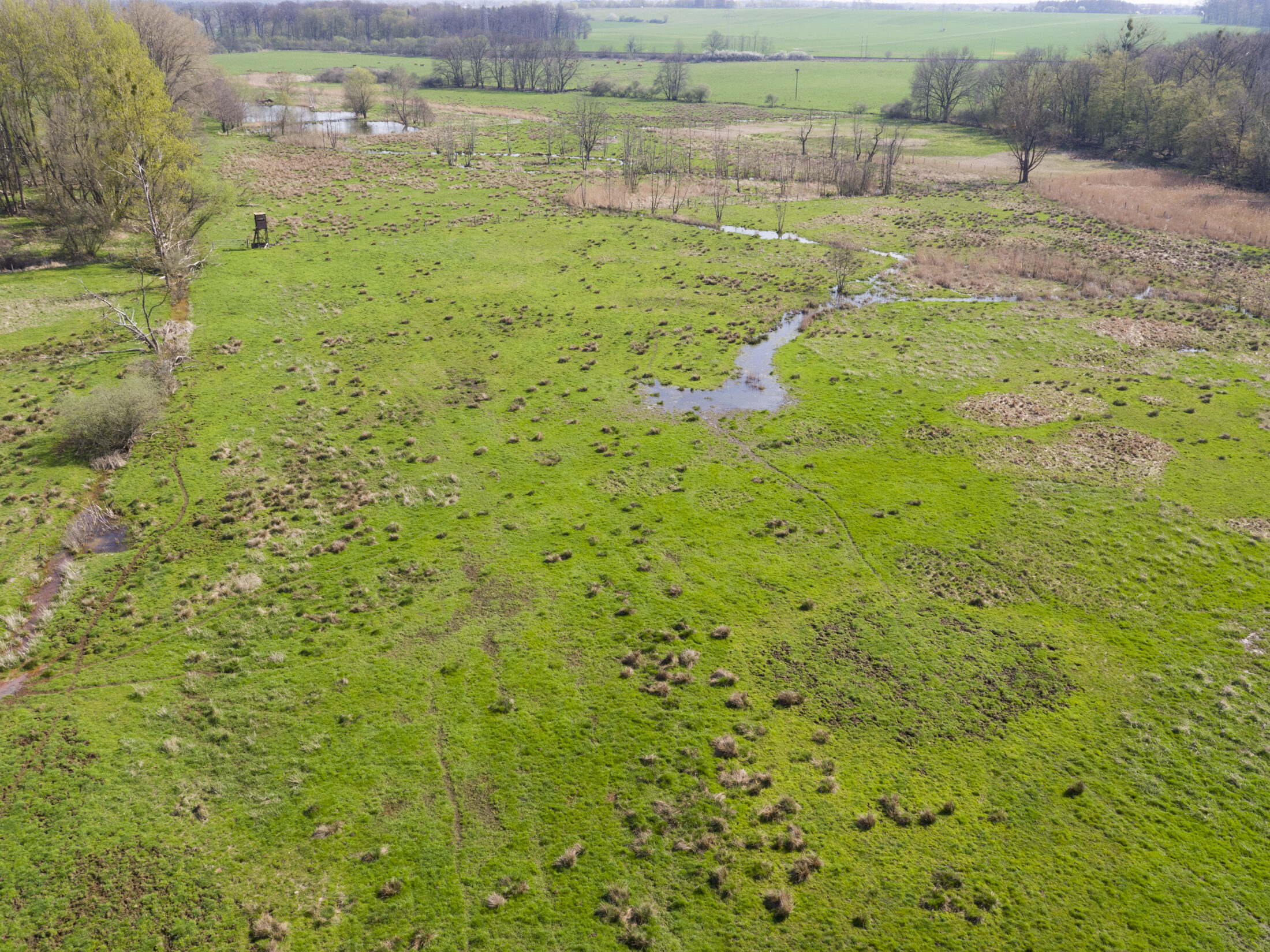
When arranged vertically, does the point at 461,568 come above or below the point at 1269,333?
below

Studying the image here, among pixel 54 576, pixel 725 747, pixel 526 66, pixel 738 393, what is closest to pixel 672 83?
pixel 526 66

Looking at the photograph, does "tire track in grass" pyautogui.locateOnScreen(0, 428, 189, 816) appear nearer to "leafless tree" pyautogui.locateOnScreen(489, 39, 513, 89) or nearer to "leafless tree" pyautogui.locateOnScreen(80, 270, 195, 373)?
"leafless tree" pyautogui.locateOnScreen(80, 270, 195, 373)

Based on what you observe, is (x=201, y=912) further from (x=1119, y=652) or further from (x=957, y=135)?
(x=957, y=135)

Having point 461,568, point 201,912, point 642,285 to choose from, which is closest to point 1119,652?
point 461,568

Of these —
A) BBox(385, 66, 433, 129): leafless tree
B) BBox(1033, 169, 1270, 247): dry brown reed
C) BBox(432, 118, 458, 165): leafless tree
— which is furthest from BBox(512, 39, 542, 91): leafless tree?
BBox(1033, 169, 1270, 247): dry brown reed

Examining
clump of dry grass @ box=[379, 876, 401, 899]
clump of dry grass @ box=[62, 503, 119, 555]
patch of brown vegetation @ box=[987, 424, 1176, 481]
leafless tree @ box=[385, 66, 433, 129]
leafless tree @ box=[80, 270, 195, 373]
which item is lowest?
clump of dry grass @ box=[379, 876, 401, 899]

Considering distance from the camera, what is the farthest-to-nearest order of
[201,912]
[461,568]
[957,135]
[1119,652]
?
[957,135] → [461,568] → [1119,652] → [201,912]
